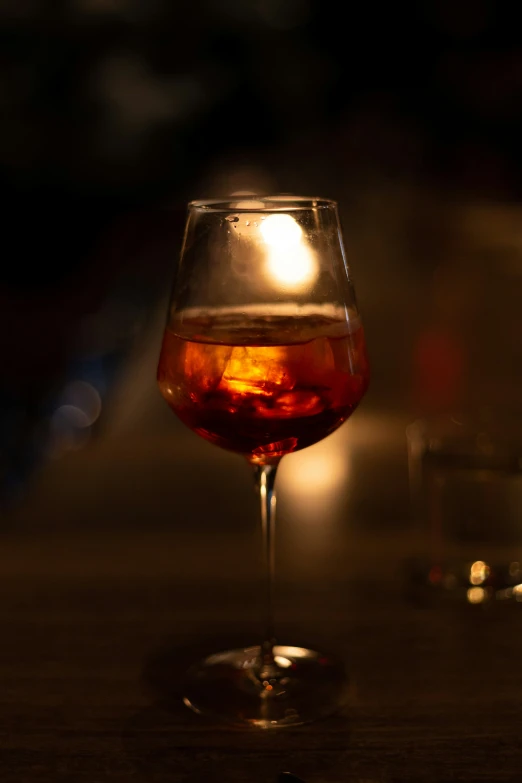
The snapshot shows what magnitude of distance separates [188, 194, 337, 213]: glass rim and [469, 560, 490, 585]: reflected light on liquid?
316mm

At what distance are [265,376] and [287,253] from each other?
87 millimetres

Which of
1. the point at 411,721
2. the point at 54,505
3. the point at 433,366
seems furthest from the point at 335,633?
the point at 433,366

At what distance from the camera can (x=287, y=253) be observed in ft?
2.18

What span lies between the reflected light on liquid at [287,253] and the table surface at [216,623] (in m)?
0.25

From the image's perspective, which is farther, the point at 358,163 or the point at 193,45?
the point at 193,45

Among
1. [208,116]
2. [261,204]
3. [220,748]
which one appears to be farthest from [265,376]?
[208,116]

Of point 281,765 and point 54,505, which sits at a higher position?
point 54,505

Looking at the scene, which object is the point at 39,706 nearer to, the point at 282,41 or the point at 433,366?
the point at 433,366

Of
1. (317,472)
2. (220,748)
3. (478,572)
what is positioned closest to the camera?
(220,748)

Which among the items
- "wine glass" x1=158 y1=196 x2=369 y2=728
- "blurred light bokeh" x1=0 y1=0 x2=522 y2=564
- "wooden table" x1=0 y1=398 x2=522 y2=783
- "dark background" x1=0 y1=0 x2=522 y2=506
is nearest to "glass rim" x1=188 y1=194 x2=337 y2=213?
"wine glass" x1=158 y1=196 x2=369 y2=728

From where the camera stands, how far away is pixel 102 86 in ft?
15.5

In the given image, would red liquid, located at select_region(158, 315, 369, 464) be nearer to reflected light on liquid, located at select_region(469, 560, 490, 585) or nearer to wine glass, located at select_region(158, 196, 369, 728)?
wine glass, located at select_region(158, 196, 369, 728)

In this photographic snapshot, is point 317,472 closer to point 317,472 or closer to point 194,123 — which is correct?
point 317,472

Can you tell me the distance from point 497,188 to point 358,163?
63 centimetres
